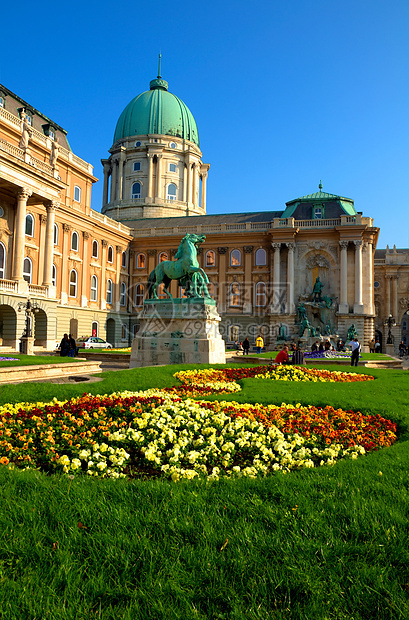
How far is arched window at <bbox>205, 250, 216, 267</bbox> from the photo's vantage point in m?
64.2

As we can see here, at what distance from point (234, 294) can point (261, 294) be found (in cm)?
360

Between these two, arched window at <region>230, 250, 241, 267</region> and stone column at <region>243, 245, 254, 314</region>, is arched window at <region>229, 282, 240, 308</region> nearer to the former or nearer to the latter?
stone column at <region>243, 245, 254, 314</region>

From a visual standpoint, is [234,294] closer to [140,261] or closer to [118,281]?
[140,261]

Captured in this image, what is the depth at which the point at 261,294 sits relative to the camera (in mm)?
61250

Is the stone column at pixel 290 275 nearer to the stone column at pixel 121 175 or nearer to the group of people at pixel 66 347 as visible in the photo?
the stone column at pixel 121 175

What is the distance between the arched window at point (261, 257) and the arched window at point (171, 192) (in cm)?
2275

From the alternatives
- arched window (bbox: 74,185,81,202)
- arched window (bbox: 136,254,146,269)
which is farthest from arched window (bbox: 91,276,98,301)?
arched window (bbox: 136,254,146,269)

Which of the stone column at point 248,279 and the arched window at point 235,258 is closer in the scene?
the stone column at point 248,279

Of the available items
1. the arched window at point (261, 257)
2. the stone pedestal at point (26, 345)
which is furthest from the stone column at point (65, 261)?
the arched window at point (261, 257)

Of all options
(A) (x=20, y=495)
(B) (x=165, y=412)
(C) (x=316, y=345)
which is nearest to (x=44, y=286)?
(C) (x=316, y=345)

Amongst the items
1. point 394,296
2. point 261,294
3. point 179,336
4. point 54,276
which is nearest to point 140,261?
point 261,294

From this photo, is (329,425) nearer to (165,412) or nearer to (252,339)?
(165,412)

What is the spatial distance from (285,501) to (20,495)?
245 centimetres

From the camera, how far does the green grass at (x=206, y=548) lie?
2.93 meters
